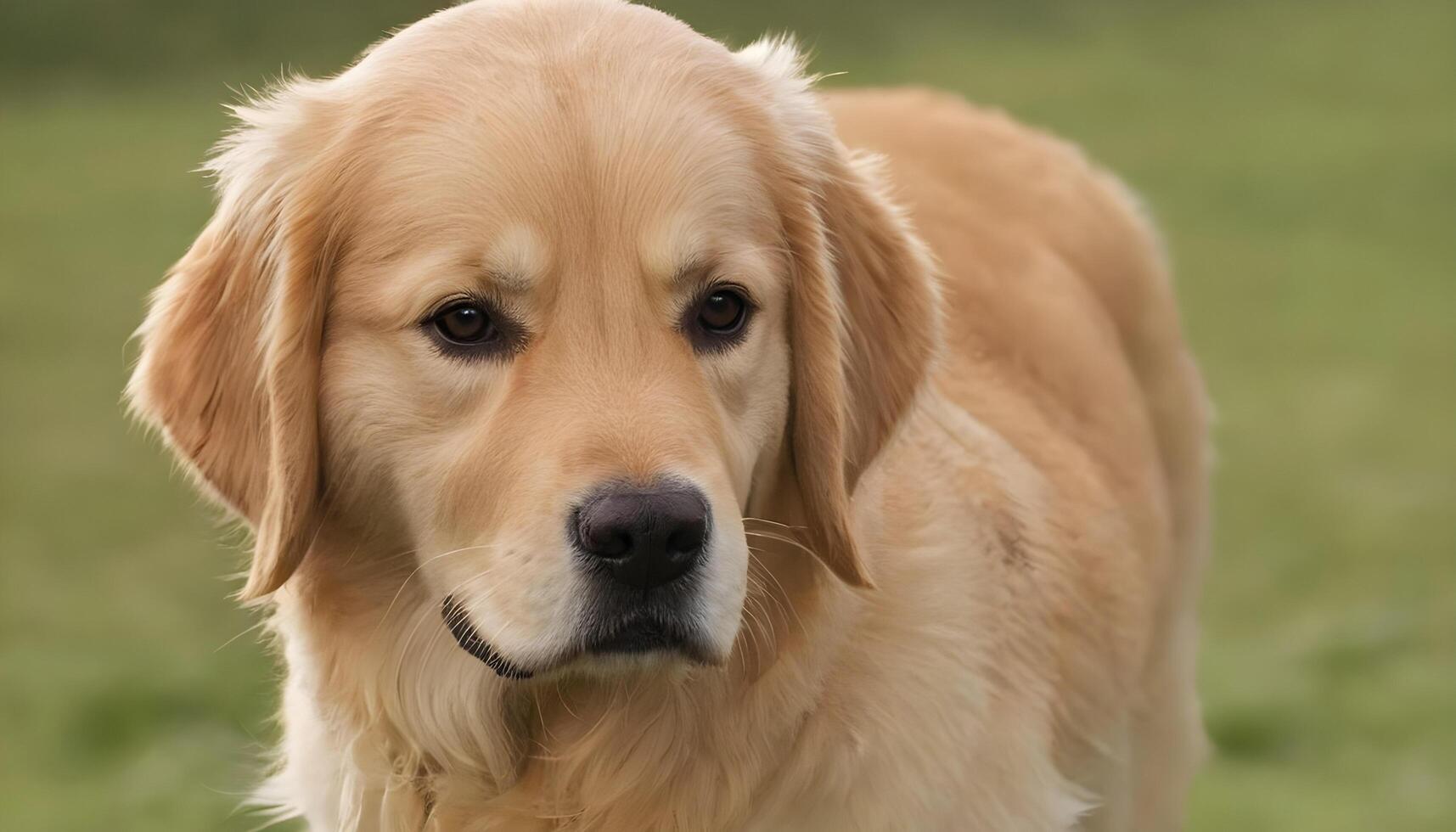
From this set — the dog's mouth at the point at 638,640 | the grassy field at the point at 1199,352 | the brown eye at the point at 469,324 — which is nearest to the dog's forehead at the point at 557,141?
the brown eye at the point at 469,324

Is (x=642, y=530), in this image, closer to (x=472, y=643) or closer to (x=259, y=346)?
(x=472, y=643)

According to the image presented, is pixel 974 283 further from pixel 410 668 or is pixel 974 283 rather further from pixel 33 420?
pixel 33 420

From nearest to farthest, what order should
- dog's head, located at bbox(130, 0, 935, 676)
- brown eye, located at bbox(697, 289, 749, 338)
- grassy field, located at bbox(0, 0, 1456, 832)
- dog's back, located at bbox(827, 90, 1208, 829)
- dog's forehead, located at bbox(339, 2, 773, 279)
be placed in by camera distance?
dog's head, located at bbox(130, 0, 935, 676)
dog's forehead, located at bbox(339, 2, 773, 279)
brown eye, located at bbox(697, 289, 749, 338)
dog's back, located at bbox(827, 90, 1208, 829)
grassy field, located at bbox(0, 0, 1456, 832)

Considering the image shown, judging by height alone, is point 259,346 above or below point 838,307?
below

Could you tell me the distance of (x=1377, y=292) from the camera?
471 inches

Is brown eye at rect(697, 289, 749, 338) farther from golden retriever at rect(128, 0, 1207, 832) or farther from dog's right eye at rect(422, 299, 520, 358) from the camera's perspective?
dog's right eye at rect(422, 299, 520, 358)

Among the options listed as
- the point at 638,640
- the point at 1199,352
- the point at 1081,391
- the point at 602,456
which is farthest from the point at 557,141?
the point at 1199,352

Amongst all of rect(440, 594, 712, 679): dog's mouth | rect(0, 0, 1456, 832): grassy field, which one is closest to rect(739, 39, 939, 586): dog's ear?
rect(440, 594, 712, 679): dog's mouth

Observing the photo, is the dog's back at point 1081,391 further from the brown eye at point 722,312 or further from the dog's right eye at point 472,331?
the dog's right eye at point 472,331

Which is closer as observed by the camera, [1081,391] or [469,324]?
[469,324]

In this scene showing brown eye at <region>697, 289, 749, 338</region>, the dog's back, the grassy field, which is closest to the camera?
brown eye at <region>697, 289, 749, 338</region>

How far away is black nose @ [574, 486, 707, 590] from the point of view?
250 centimetres

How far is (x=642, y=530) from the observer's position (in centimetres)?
251

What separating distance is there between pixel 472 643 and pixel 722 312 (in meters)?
0.67
